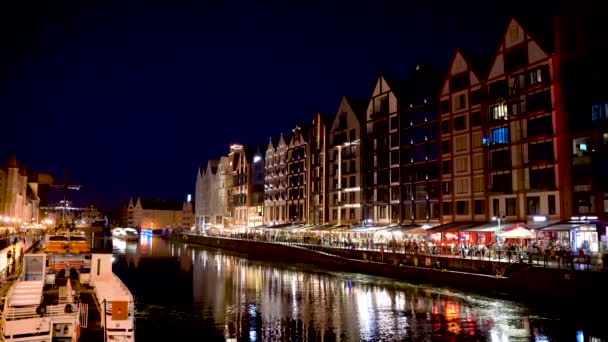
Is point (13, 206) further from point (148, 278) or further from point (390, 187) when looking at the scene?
point (390, 187)

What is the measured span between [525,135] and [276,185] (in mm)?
81917

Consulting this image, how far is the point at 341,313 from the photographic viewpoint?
41.3 metres

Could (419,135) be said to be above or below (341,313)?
above

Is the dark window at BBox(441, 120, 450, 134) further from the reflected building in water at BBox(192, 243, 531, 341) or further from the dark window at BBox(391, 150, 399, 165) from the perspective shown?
the reflected building in water at BBox(192, 243, 531, 341)

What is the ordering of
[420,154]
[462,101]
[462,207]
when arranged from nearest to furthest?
[462,207], [462,101], [420,154]

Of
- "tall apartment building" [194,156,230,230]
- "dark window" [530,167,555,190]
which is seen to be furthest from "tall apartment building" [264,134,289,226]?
"dark window" [530,167,555,190]

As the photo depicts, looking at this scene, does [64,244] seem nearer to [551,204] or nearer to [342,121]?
[551,204]

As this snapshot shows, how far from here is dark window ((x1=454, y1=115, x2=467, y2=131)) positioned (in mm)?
76188

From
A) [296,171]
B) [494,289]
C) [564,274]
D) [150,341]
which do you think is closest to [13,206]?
[296,171]

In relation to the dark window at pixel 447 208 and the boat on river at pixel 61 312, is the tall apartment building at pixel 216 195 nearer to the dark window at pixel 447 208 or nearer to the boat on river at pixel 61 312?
the dark window at pixel 447 208

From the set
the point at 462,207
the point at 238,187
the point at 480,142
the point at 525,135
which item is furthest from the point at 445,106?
the point at 238,187

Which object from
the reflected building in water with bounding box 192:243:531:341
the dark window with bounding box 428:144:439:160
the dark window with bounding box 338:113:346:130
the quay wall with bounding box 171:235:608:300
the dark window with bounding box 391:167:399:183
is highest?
the dark window with bounding box 338:113:346:130

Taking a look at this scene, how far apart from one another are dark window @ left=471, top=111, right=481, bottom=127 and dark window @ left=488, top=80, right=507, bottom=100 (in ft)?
10.7

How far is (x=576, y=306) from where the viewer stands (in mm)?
41625
